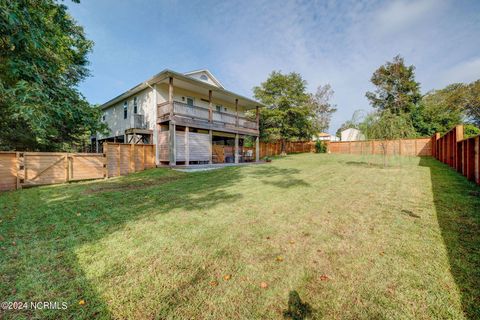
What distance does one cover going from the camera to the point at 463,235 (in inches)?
121

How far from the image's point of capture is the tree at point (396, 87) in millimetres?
31234

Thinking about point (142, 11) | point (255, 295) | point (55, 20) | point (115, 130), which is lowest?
point (255, 295)

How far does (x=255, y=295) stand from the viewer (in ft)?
6.37

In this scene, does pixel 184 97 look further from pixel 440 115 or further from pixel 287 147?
pixel 440 115

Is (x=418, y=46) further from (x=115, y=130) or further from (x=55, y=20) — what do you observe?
(x=115, y=130)

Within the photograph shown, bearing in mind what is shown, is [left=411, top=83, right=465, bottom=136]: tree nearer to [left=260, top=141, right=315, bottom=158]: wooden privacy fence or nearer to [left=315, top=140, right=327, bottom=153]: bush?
[left=315, top=140, right=327, bottom=153]: bush

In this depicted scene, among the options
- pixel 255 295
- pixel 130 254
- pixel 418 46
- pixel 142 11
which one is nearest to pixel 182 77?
pixel 142 11

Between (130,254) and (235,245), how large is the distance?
146cm

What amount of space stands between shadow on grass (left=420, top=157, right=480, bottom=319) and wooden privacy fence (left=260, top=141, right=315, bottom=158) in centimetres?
1957

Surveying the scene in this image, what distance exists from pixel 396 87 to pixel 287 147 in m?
21.4

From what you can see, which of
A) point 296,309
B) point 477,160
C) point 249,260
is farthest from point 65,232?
point 477,160

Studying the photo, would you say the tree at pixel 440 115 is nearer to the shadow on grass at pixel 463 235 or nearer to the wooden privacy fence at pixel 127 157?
the shadow on grass at pixel 463 235

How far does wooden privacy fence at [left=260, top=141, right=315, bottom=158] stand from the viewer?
25198 mm

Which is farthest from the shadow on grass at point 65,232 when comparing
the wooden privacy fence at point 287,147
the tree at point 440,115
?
the tree at point 440,115
